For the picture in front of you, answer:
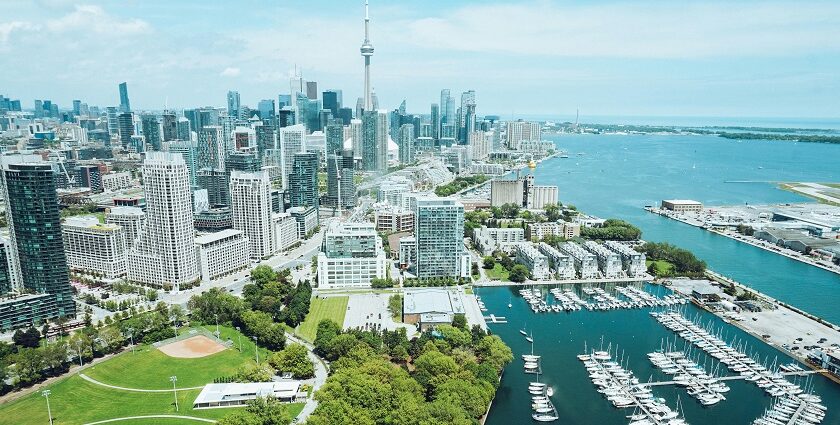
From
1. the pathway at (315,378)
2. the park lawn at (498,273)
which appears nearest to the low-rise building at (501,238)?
the park lawn at (498,273)

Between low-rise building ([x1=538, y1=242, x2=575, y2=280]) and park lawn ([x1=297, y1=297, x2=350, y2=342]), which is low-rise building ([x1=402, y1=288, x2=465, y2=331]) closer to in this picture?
park lawn ([x1=297, y1=297, x2=350, y2=342])

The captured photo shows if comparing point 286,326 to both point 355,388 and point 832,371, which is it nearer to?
point 355,388

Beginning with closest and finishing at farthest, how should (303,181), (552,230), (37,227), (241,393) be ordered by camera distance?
1. (241,393)
2. (37,227)
3. (552,230)
4. (303,181)

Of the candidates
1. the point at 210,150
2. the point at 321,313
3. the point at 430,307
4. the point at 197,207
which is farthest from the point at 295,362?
the point at 210,150

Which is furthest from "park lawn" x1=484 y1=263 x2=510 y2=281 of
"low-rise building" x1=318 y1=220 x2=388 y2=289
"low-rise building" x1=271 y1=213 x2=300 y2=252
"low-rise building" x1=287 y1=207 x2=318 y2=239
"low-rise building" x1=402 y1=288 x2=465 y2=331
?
"low-rise building" x1=287 y1=207 x2=318 y2=239

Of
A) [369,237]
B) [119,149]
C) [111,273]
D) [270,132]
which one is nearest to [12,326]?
[111,273]

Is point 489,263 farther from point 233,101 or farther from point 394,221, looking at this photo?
point 233,101
